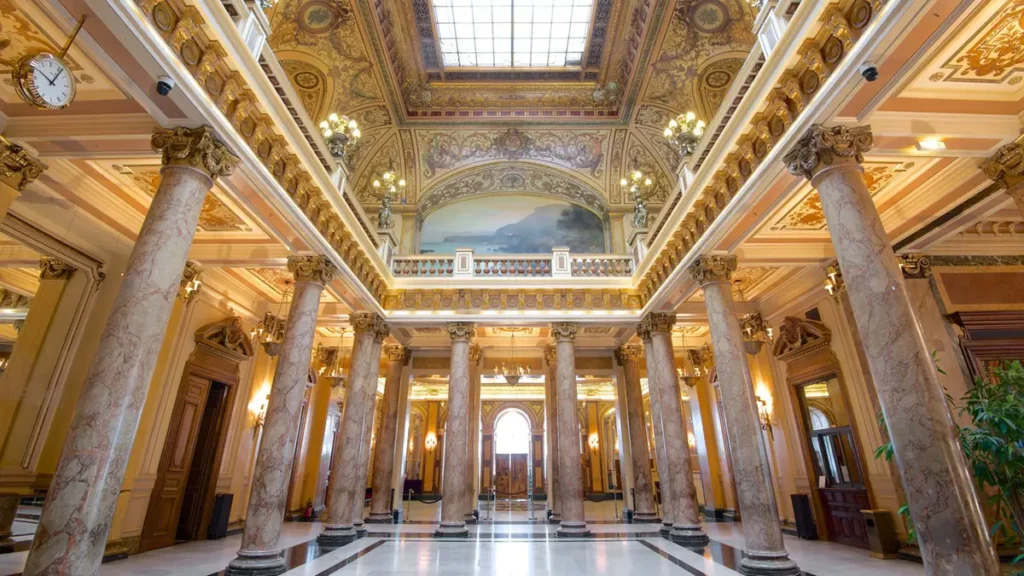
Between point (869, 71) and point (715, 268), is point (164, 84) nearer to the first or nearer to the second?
point (869, 71)

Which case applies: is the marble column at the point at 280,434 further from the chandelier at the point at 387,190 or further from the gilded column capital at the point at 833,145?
the gilded column capital at the point at 833,145

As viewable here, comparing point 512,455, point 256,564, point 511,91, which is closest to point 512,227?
point 511,91

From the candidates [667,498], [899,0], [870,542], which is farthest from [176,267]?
[870,542]

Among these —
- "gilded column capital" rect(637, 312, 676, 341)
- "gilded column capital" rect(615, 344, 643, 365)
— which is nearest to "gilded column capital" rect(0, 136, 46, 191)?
"gilded column capital" rect(637, 312, 676, 341)

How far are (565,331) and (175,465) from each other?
7835 millimetres

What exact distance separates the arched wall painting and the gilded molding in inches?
344

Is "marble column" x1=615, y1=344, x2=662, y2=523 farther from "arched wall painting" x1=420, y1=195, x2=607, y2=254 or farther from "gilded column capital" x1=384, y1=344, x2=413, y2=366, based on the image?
"gilded column capital" x1=384, y1=344, x2=413, y2=366

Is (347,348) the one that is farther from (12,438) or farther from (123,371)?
(123,371)

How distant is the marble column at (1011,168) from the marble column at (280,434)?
8.63 meters

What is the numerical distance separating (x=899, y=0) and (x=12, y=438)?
10563 millimetres

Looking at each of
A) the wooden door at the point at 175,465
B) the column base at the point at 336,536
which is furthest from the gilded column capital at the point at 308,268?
the column base at the point at 336,536

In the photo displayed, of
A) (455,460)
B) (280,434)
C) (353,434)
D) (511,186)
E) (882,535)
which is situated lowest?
(882,535)

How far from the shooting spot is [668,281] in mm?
8609

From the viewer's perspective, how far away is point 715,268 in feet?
23.6
